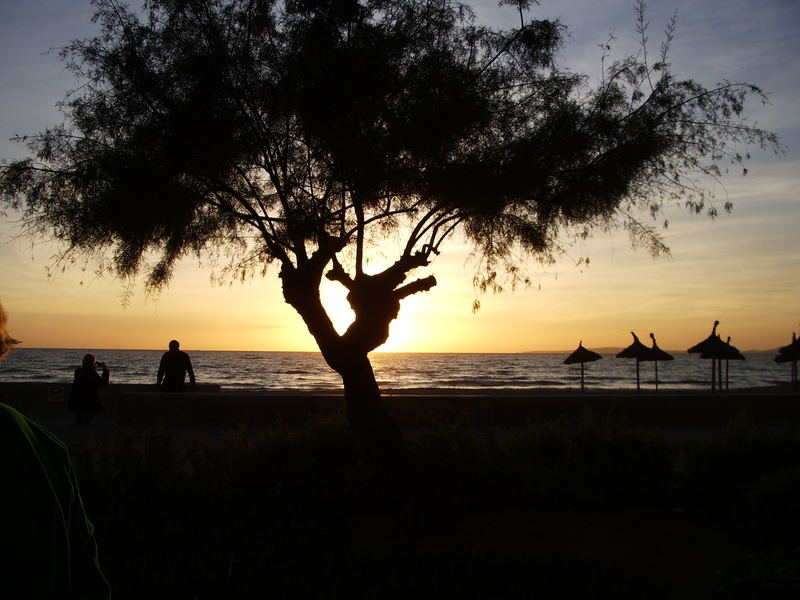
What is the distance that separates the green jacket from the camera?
1428mm

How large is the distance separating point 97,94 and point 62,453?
23.9ft

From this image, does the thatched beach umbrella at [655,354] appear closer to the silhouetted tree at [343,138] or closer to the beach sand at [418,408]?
the beach sand at [418,408]

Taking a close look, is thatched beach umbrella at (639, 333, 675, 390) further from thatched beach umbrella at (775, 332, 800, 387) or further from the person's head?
the person's head

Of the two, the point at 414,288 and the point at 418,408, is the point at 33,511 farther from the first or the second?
the point at 418,408

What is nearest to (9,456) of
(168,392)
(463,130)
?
(463,130)

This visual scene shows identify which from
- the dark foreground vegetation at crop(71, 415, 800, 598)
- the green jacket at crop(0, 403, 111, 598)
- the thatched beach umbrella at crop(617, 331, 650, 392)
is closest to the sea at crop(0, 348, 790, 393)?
the thatched beach umbrella at crop(617, 331, 650, 392)

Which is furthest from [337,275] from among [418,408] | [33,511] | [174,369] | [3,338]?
[174,369]

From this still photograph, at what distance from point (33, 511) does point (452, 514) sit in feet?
21.6

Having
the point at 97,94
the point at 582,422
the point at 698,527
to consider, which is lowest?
the point at 698,527

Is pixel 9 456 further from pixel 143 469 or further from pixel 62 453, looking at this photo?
pixel 143 469

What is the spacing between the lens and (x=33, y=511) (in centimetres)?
146

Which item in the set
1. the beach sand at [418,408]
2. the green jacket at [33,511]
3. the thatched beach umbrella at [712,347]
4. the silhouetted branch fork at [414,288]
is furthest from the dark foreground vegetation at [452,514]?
the thatched beach umbrella at [712,347]

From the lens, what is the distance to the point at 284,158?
8008 mm

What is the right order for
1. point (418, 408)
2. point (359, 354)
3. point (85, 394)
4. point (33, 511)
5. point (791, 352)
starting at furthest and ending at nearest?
point (791, 352), point (85, 394), point (418, 408), point (359, 354), point (33, 511)
